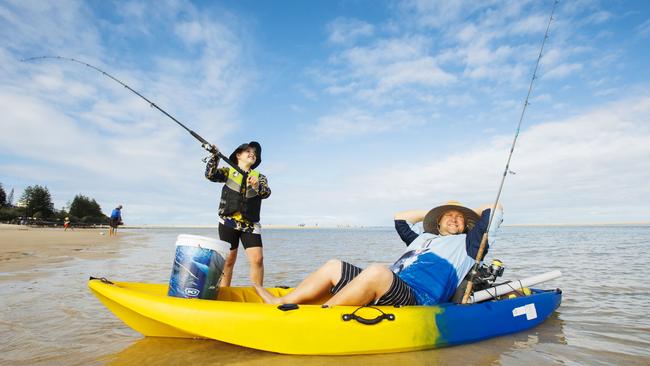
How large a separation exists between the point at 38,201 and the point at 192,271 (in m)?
56.4

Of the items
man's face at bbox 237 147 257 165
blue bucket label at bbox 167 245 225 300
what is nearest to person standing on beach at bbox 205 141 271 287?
man's face at bbox 237 147 257 165

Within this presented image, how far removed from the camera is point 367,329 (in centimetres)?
287

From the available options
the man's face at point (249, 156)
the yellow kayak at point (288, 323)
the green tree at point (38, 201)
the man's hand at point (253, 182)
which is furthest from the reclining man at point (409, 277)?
the green tree at point (38, 201)

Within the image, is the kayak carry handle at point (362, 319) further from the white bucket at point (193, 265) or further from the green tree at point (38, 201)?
the green tree at point (38, 201)

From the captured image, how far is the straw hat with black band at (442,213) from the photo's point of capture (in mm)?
3988

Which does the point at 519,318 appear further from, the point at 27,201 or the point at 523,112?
the point at 27,201

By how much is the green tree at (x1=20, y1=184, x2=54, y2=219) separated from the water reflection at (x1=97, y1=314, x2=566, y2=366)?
5350 cm

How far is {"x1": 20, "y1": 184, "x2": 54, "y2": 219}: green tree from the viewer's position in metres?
46.2

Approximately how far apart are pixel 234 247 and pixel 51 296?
250cm

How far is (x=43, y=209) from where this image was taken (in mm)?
47062

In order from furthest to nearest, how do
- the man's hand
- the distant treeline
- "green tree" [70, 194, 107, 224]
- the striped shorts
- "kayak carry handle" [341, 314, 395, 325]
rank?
1. "green tree" [70, 194, 107, 224]
2. the distant treeline
3. the man's hand
4. the striped shorts
5. "kayak carry handle" [341, 314, 395, 325]

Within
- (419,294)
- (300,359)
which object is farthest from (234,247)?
(419,294)

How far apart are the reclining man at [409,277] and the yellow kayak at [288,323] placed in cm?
14

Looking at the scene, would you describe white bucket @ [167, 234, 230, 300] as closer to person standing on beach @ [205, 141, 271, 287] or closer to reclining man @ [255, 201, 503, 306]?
reclining man @ [255, 201, 503, 306]
